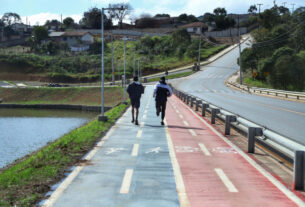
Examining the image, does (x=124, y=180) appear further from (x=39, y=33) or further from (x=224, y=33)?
(x=224, y=33)

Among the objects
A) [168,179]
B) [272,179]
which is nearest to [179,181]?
[168,179]

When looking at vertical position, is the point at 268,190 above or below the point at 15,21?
below

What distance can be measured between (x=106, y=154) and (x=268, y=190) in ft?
15.6

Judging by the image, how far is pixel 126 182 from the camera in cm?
718

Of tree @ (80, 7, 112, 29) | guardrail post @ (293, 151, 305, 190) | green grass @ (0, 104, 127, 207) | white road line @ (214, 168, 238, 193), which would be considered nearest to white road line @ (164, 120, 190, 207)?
white road line @ (214, 168, 238, 193)

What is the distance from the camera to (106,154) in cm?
1010

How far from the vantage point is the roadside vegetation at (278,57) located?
61.3 meters

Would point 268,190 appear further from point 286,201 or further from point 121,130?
point 121,130

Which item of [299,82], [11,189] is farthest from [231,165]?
[299,82]

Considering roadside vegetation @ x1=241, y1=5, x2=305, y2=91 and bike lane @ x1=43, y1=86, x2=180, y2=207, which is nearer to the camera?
bike lane @ x1=43, y1=86, x2=180, y2=207

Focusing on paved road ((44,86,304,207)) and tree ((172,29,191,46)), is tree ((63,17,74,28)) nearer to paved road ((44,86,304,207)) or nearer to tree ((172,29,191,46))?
tree ((172,29,191,46))

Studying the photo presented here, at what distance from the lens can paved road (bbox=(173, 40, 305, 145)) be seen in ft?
55.8

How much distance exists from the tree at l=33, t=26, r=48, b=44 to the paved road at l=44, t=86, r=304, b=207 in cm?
12060

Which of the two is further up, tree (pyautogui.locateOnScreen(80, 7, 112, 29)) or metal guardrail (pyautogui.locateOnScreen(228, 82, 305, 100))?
tree (pyautogui.locateOnScreen(80, 7, 112, 29))
